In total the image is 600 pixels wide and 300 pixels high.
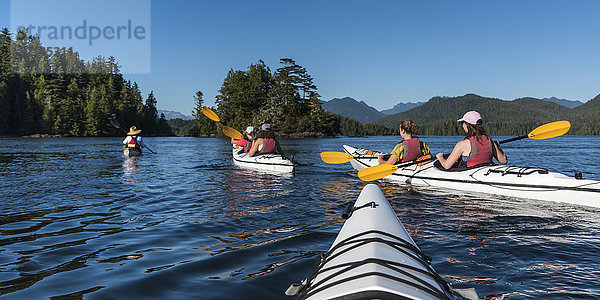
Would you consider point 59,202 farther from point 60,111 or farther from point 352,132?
point 352,132

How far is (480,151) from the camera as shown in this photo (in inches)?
312

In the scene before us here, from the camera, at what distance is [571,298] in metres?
2.84

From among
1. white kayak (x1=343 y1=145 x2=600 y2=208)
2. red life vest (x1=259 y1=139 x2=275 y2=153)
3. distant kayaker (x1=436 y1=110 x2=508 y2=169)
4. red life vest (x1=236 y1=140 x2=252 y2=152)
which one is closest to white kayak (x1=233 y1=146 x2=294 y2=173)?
Answer: red life vest (x1=259 y1=139 x2=275 y2=153)

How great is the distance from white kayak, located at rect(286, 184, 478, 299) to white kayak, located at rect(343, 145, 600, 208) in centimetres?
572

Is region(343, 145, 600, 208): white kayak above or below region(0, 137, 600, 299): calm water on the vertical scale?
above

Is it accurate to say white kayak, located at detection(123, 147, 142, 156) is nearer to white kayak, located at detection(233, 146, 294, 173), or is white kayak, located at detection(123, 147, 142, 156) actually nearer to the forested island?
white kayak, located at detection(233, 146, 294, 173)

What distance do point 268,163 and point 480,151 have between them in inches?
286

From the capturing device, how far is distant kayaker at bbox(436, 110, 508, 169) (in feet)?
24.5

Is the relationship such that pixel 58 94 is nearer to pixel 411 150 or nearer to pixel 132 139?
pixel 132 139

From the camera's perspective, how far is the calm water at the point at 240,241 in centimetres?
318

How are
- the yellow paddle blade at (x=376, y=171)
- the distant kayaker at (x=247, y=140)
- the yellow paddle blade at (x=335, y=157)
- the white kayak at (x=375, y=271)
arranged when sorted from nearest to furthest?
the white kayak at (x=375, y=271) → the yellow paddle blade at (x=376, y=171) → the yellow paddle blade at (x=335, y=157) → the distant kayaker at (x=247, y=140)

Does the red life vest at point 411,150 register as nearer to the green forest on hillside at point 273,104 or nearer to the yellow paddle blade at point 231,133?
the yellow paddle blade at point 231,133

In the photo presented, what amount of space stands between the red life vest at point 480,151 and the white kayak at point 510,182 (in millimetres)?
172

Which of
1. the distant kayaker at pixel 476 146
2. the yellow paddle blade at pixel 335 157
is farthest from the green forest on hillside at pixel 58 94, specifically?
the distant kayaker at pixel 476 146
